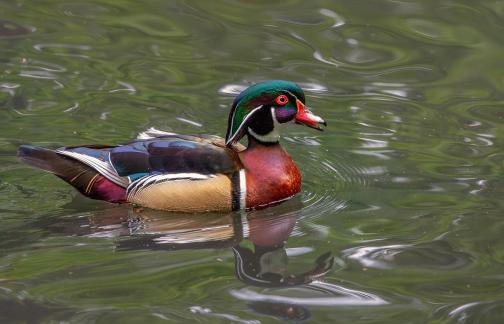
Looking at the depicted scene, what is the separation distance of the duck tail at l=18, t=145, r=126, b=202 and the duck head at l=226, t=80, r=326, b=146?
97 cm

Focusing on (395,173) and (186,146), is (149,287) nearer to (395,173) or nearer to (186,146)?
(186,146)

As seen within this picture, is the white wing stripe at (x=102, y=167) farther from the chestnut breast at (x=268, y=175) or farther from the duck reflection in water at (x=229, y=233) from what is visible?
the chestnut breast at (x=268, y=175)

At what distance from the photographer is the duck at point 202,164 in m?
8.67

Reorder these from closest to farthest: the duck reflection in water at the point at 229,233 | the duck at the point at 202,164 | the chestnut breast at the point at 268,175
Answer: the duck reflection in water at the point at 229,233 → the duck at the point at 202,164 → the chestnut breast at the point at 268,175

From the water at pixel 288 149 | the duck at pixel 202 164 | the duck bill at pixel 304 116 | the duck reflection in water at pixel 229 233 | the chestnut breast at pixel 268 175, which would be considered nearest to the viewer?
the water at pixel 288 149

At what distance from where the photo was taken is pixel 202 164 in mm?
8664

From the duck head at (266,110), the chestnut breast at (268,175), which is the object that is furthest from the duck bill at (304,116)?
the chestnut breast at (268,175)

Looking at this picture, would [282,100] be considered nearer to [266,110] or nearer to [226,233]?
[266,110]

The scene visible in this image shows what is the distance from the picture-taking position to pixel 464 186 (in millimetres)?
8977

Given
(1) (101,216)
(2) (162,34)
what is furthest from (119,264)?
(2) (162,34)

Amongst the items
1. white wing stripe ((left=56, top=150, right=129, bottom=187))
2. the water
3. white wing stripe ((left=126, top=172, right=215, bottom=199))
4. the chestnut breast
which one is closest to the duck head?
the chestnut breast

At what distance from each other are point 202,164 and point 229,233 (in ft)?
2.16

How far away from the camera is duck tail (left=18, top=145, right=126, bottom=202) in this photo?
346 inches

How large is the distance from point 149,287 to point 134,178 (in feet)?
5.85
